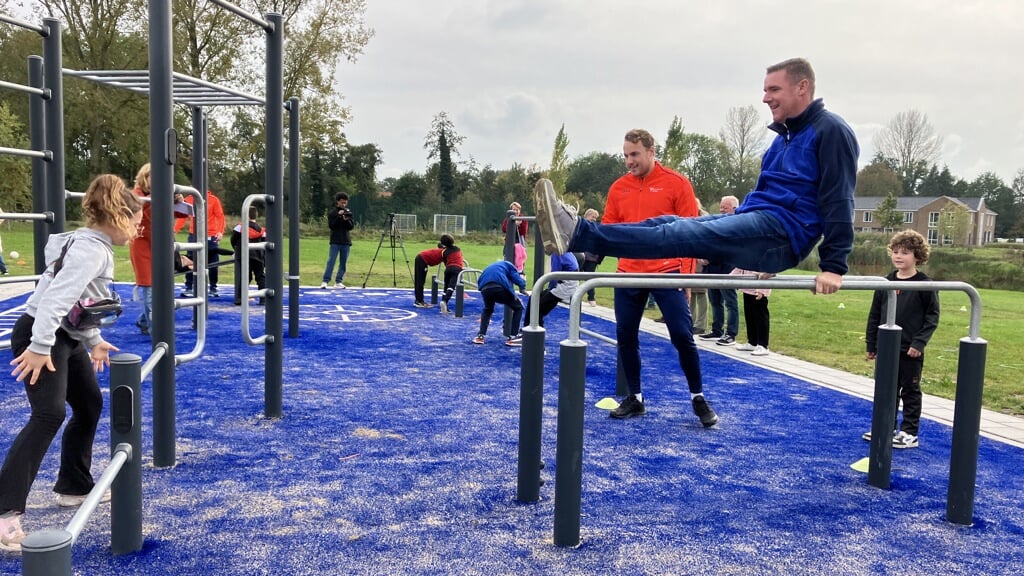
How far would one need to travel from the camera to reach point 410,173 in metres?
56.0

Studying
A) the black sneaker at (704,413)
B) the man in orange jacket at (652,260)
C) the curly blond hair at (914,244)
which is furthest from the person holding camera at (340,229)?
the curly blond hair at (914,244)

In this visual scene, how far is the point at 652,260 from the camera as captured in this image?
4355mm

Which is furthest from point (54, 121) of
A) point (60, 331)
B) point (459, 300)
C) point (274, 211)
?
point (459, 300)

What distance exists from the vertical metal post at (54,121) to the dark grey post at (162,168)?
1.68m

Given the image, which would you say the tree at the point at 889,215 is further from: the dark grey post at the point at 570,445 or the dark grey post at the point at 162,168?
the dark grey post at the point at 162,168

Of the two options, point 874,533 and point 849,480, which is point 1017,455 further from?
point 874,533

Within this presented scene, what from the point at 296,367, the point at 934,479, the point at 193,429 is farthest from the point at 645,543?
the point at 296,367

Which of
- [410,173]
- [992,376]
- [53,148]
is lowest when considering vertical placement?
[992,376]

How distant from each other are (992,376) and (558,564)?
617 centimetres

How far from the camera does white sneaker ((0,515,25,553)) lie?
249cm

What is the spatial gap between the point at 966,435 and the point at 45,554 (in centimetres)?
332

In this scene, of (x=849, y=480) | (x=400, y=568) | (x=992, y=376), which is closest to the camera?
(x=400, y=568)

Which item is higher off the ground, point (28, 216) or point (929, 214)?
point (929, 214)

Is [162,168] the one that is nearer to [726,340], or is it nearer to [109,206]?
[109,206]
